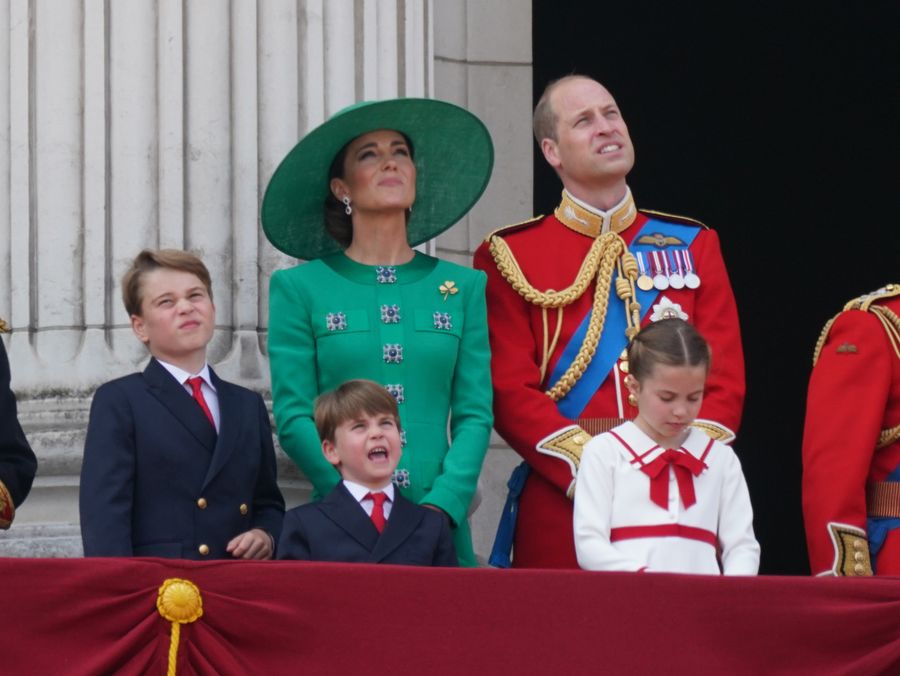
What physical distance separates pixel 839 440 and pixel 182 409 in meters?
1.61

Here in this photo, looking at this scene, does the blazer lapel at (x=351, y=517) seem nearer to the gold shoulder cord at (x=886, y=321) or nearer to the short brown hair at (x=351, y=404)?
the short brown hair at (x=351, y=404)

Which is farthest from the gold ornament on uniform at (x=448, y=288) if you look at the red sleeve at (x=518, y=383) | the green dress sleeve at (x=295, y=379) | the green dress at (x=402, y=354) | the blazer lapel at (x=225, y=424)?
the blazer lapel at (x=225, y=424)

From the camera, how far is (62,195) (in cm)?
642

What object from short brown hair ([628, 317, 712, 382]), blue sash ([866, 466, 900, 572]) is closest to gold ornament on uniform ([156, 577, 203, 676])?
short brown hair ([628, 317, 712, 382])

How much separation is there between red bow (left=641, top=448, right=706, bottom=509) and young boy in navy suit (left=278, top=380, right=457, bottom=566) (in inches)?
19.0

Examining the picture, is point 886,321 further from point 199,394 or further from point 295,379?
point 199,394

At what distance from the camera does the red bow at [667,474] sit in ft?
17.2

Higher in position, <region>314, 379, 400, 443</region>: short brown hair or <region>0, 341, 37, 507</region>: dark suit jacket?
<region>314, 379, 400, 443</region>: short brown hair

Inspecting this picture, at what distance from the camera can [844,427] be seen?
19.6 ft

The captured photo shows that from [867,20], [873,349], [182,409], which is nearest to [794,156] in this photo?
[867,20]

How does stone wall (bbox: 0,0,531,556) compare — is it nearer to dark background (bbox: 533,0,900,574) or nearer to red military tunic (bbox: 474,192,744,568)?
red military tunic (bbox: 474,192,744,568)

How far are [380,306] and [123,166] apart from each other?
96cm

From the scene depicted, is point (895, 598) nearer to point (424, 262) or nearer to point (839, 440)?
point (839, 440)

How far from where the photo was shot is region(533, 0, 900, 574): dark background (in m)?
9.31
